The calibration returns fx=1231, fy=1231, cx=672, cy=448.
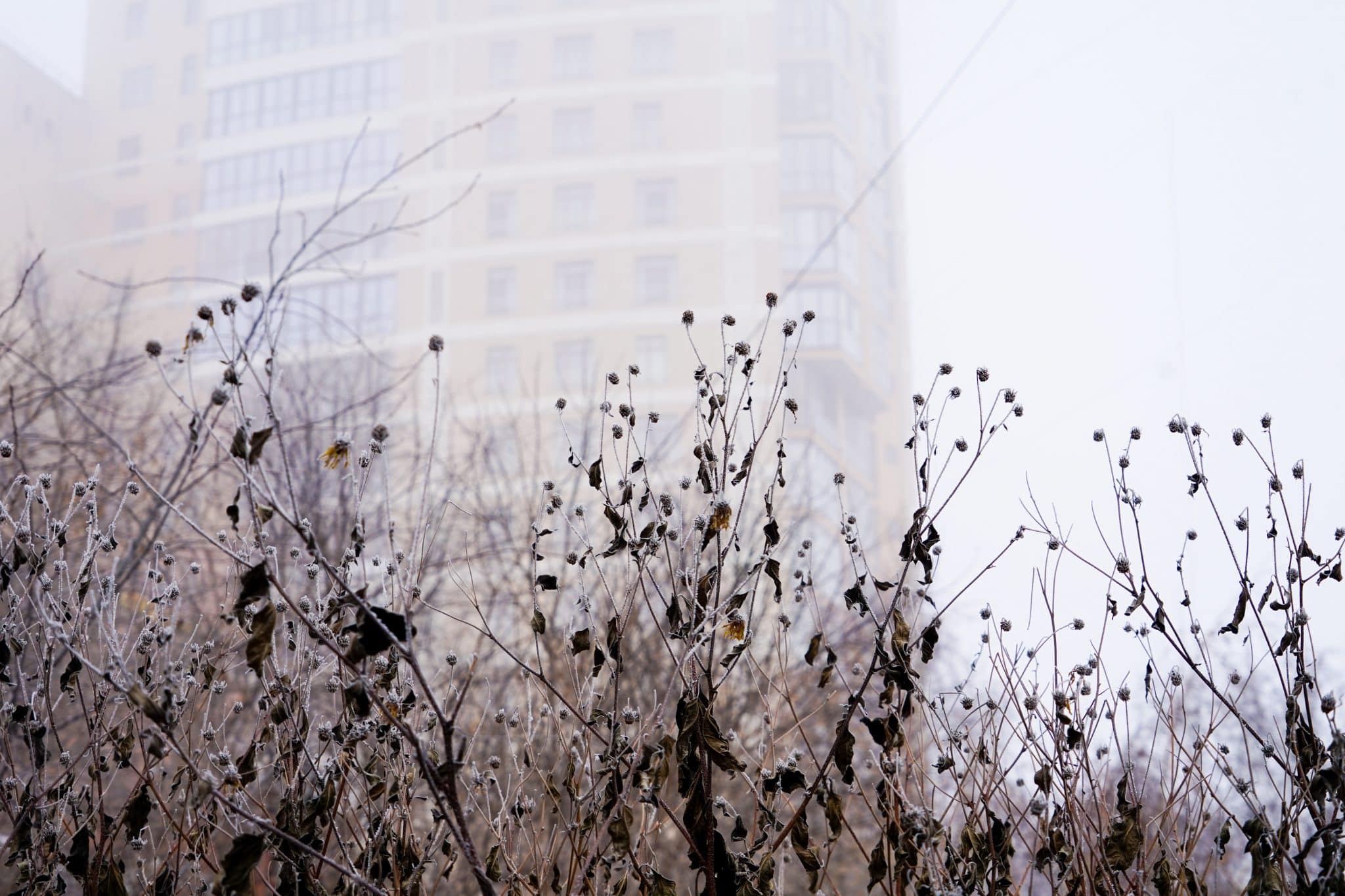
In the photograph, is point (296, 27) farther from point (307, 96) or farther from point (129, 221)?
point (129, 221)

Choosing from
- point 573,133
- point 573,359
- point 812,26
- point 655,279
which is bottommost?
point 573,359

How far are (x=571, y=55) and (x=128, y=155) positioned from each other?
16460 millimetres

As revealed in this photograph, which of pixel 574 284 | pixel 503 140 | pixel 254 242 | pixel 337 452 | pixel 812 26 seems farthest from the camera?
pixel 254 242

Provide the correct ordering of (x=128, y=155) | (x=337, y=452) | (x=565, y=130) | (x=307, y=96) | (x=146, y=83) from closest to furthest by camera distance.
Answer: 1. (x=337, y=452)
2. (x=565, y=130)
3. (x=307, y=96)
4. (x=128, y=155)
5. (x=146, y=83)

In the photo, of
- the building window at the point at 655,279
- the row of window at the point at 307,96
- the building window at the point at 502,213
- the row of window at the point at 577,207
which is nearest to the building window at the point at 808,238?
the building window at the point at 655,279

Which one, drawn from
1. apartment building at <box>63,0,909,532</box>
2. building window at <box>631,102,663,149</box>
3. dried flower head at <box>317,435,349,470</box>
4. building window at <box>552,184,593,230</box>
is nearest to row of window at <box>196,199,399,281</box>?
apartment building at <box>63,0,909,532</box>

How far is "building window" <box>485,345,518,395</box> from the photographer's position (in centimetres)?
3353

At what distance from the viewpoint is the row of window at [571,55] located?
36.8 metres

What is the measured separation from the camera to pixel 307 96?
3891cm

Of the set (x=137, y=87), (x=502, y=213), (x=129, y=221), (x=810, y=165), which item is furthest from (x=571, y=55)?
(x=137, y=87)

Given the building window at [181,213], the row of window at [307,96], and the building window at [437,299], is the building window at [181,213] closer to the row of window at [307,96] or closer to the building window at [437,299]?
the row of window at [307,96]

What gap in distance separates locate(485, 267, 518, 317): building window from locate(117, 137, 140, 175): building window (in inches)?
589

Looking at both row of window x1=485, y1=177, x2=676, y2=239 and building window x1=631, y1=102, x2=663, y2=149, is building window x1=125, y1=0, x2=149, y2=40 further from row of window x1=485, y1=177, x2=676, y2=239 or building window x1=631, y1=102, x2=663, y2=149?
building window x1=631, y1=102, x2=663, y2=149

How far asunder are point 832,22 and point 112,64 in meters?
25.6
